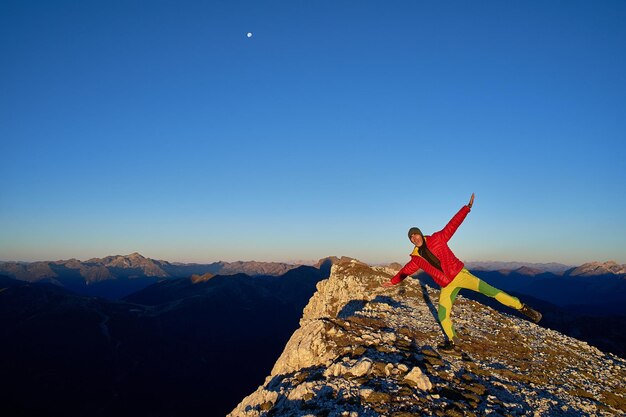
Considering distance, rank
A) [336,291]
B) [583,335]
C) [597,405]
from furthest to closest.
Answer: [583,335]
[336,291]
[597,405]

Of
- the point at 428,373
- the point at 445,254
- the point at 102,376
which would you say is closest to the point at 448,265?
the point at 445,254

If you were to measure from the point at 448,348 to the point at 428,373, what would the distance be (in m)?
4.91

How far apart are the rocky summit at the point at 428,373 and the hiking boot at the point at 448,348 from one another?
41 centimetres

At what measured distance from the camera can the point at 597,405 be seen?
1766 cm

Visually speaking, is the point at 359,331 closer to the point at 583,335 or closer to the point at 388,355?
the point at 388,355

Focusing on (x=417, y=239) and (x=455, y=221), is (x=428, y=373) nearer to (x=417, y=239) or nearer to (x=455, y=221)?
(x=417, y=239)

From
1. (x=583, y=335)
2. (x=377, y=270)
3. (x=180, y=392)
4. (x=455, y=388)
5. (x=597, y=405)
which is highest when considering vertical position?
(x=377, y=270)

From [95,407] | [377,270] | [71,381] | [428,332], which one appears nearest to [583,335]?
[377,270]

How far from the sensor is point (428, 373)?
17156mm

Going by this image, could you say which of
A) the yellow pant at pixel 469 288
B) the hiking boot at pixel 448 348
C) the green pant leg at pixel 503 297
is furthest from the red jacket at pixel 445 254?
the hiking boot at pixel 448 348

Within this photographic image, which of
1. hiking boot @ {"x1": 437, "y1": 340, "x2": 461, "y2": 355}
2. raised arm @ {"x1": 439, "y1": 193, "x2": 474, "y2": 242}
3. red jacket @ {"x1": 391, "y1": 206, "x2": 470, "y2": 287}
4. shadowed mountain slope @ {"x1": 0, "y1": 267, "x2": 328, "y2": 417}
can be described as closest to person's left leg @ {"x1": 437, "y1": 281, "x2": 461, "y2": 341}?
red jacket @ {"x1": 391, "y1": 206, "x2": 470, "y2": 287}

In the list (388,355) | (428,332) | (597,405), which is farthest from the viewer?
(428,332)

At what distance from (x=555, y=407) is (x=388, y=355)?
300 inches

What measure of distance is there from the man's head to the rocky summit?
18.4 feet
